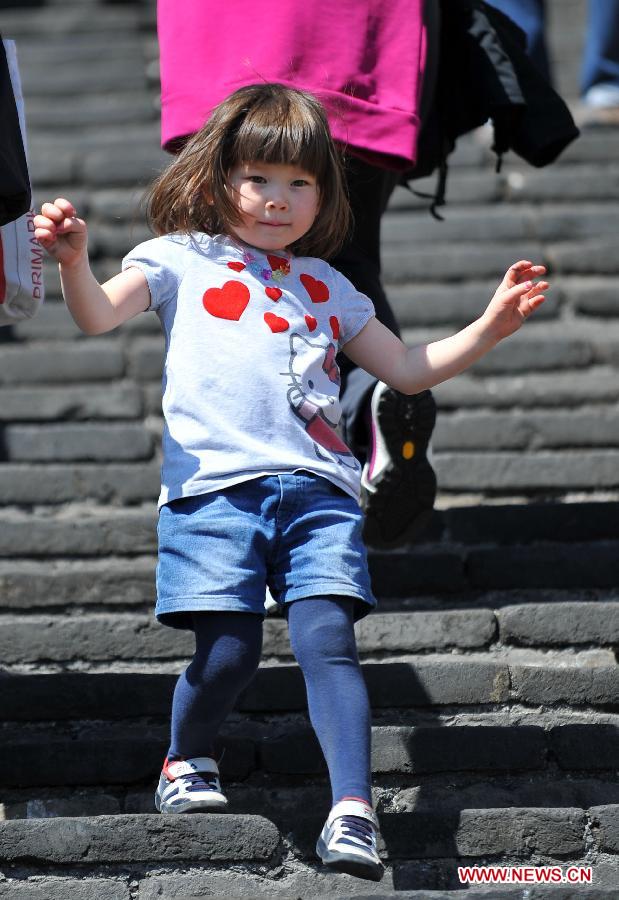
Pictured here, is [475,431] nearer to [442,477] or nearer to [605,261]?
[442,477]

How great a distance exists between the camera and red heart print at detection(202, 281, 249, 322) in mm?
2502

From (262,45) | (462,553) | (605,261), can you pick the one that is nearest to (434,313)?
(605,261)

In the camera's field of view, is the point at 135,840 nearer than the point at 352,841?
No

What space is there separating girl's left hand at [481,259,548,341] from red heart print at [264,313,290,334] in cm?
34

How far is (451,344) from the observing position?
2557 millimetres

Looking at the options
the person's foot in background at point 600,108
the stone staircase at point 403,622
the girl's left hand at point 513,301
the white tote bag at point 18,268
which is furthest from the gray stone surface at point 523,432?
the person's foot in background at point 600,108

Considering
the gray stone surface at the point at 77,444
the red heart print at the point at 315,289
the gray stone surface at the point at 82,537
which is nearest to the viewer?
the red heart print at the point at 315,289

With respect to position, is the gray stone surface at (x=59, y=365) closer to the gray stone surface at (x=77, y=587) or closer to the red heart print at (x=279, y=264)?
the gray stone surface at (x=77, y=587)

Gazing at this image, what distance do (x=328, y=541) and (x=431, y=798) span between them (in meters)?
0.55

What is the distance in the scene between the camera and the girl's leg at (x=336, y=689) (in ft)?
7.41

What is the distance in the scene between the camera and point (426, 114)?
3.17 metres

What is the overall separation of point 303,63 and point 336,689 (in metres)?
1.23

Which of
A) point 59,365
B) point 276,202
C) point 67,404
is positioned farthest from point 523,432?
point 276,202

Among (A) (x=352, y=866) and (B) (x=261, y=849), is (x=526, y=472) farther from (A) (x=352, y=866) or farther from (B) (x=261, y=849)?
(A) (x=352, y=866)
